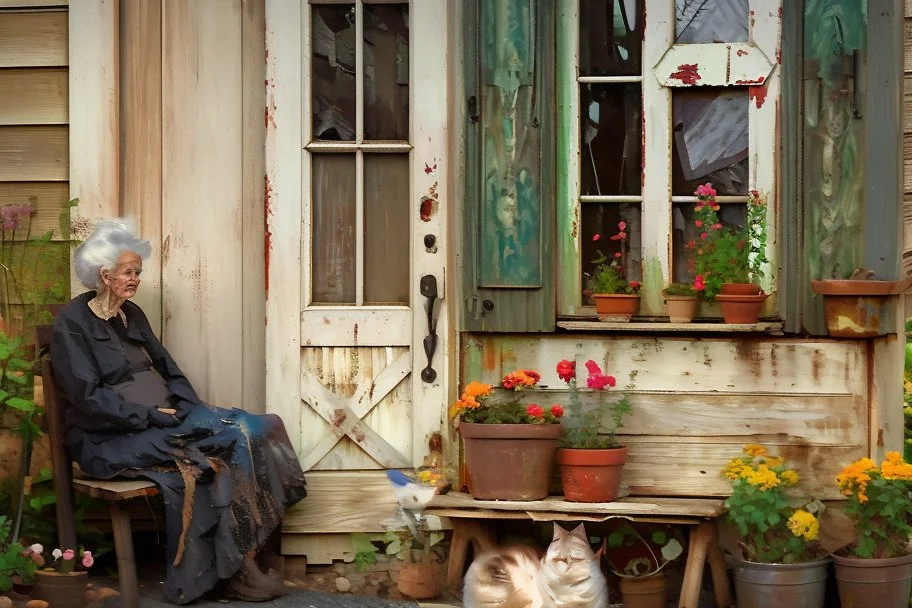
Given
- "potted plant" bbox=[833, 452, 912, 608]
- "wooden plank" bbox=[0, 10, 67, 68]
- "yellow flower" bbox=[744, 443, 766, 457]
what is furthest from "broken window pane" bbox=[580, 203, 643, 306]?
"wooden plank" bbox=[0, 10, 67, 68]

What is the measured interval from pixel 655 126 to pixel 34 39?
9.34 ft

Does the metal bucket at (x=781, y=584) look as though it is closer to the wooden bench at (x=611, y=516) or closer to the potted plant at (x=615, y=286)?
the wooden bench at (x=611, y=516)

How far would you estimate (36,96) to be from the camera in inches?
219

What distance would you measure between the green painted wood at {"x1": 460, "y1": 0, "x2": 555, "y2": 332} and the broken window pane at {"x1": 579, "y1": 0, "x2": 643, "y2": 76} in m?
0.20

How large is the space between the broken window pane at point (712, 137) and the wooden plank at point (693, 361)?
69 centimetres

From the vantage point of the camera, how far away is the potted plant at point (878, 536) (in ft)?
15.2

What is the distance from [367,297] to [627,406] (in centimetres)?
125

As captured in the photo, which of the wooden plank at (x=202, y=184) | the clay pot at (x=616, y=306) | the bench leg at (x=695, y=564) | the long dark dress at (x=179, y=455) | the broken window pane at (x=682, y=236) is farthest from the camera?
the wooden plank at (x=202, y=184)

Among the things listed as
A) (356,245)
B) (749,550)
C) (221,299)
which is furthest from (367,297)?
(749,550)

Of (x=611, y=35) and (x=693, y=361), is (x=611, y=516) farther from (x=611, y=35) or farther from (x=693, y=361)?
(x=611, y=35)

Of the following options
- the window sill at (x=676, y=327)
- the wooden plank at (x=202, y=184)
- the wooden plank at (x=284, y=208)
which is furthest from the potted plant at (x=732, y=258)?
the wooden plank at (x=202, y=184)

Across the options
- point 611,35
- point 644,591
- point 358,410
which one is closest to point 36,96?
point 358,410

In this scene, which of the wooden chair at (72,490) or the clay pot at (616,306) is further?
the clay pot at (616,306)

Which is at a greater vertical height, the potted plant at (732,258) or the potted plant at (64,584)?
the potted plant at (732,258)
